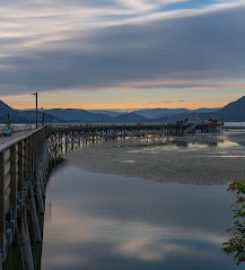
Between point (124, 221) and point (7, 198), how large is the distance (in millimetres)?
13386

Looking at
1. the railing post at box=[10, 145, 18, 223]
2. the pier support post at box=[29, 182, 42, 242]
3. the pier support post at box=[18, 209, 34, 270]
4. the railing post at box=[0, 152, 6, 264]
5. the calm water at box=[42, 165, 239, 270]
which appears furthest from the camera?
the pier support post at box=[29, 182, 42, 242]

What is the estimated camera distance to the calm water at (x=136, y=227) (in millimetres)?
18578

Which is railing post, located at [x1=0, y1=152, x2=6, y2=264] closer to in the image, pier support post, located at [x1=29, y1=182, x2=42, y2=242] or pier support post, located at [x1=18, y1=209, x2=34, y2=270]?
pier support post, located at [x1=18, y1=209, x2=34, y2=270]

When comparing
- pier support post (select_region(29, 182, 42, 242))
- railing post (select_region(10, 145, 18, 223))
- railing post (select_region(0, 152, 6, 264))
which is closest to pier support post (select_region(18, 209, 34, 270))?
railing post (select_region(10, 145, 18, 223))

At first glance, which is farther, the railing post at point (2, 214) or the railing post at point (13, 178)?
the railing post at point (13, 178)

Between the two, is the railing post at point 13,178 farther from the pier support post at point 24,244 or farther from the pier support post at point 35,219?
the pier support post at point 35,219

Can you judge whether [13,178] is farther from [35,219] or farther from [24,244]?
[35,219]

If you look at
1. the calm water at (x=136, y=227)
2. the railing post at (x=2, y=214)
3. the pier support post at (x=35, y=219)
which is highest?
the railing post at (x=2, y=214)

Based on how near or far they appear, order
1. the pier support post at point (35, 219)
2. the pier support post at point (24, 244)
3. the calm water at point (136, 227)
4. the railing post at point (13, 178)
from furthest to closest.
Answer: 1. the pier support post at point (35, 219)
2. the calm water at point (136, 227)
3. the pier support post at point (24, 244)
4. the railing post at point (13, 178)

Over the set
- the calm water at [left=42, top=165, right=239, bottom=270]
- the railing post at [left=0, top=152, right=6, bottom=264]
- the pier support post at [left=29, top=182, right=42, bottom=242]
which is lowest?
the calm water at [left=42, top=165, right=239, bottom=270]

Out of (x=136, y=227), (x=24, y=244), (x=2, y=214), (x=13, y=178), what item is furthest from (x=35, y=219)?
(x=2, y=214)

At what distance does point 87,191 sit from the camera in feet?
114

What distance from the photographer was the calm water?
18578 millimetres

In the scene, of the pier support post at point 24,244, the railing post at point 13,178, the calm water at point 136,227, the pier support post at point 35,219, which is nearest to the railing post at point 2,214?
the railing post at point 13,178
